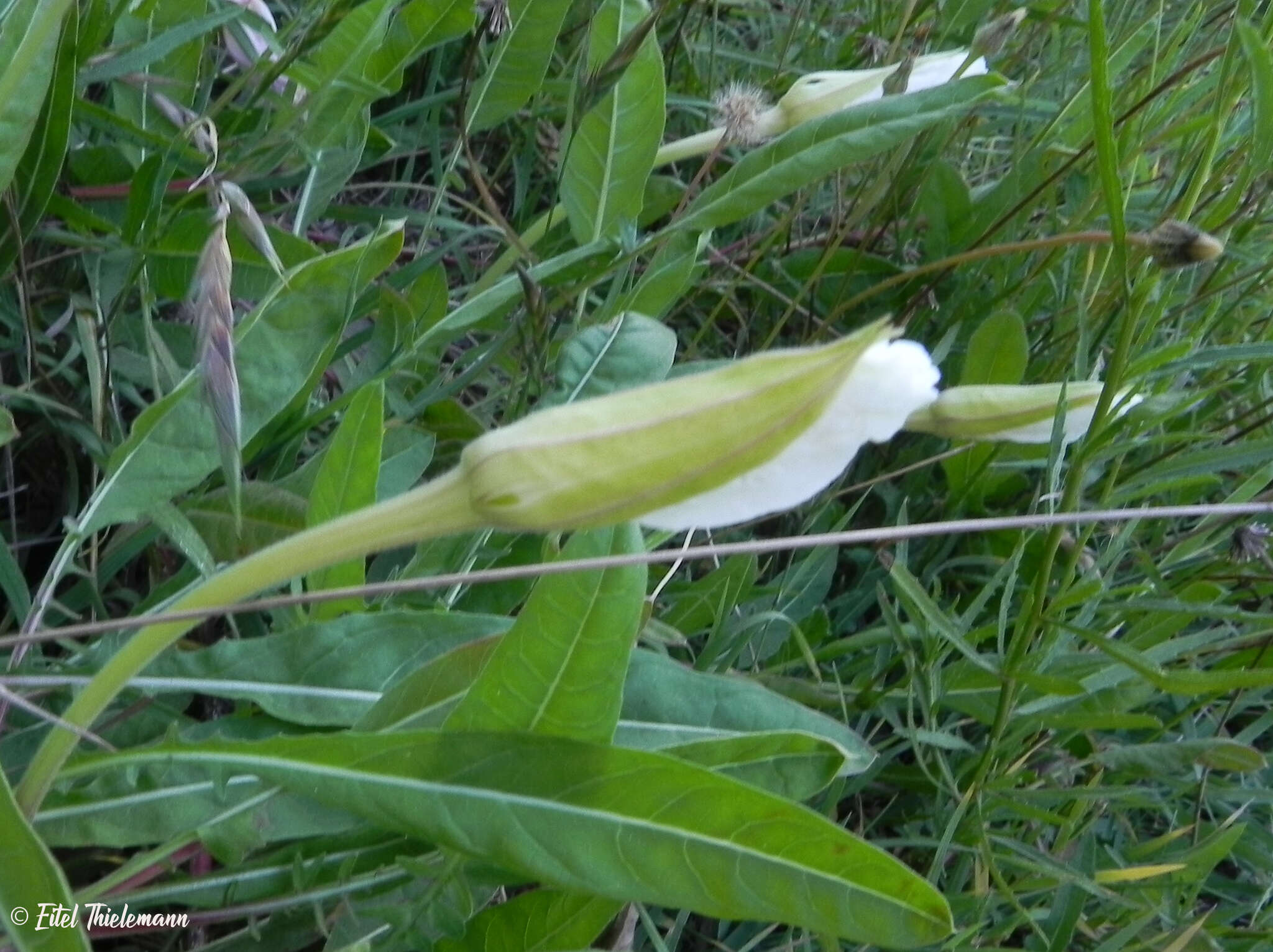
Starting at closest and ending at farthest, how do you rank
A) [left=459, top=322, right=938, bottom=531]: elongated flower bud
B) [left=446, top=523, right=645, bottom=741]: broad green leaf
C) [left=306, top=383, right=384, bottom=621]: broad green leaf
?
1. [left=459, top=322, right=938, bottom=531]: elongated flower bud
2. [left=446, top=523, right=645, bottom=741]: broad green leaf
3. [left=306, top=383, right=384, bottom=621]: broad green leaf

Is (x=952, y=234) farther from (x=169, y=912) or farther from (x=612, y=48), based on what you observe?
(x=169, y=912)

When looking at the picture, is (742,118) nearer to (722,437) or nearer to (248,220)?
(248,220)

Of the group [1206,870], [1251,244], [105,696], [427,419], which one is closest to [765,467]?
[105,696]

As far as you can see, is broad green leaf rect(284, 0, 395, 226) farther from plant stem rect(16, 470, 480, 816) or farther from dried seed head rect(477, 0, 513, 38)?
plant stem rect(16, 470, 480, 816)

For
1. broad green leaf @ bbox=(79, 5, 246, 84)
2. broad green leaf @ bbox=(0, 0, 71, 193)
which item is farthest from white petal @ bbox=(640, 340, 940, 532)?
broad green leaf @ bbox=(79, 5, 246, 84)

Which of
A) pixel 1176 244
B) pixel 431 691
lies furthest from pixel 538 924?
pixel 1176 244
